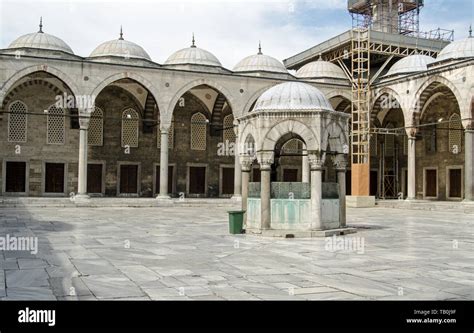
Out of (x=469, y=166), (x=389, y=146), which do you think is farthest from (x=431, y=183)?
(x=469, y=166)

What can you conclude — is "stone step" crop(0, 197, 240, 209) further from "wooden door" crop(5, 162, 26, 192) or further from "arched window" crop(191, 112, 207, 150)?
"arched window" crop(191, 112, 207, 150)

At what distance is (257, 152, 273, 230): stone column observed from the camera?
10.5 meters

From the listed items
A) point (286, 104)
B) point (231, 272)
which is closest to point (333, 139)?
point (286, 104)

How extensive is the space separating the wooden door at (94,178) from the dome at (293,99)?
15.9 meters

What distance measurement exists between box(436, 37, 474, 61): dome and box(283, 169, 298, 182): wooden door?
370 inches

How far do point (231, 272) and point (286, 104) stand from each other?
17.2 ft

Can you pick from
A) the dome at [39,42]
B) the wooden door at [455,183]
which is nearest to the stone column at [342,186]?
the dome at [39,42]

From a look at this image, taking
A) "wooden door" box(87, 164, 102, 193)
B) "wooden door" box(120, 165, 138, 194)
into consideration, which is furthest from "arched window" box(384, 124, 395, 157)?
"wooden door" box(87, 164, 102, 193)

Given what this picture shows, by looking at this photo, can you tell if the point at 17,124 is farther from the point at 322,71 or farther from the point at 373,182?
the point at 373,182

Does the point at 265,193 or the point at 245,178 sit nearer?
the point at 265,193

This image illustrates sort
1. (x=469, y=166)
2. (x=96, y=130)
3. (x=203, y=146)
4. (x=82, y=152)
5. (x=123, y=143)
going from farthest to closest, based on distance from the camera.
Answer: (x=203, y=146) → (x=123, y=143) → (x=96, y=130) → (x=82, y=152) → (x=469, y=166)

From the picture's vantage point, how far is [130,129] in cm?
2603

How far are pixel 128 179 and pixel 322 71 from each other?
37.7 feet
